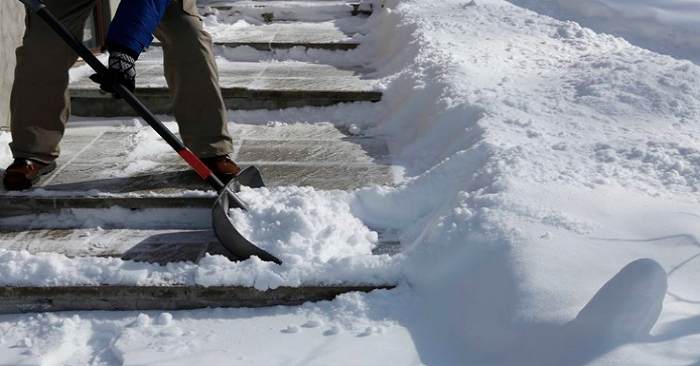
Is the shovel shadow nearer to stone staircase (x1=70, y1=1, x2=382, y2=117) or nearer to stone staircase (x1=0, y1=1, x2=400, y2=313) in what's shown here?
stone staircase (x1=0, y1=1, x2=400, y2=313)

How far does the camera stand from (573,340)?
203cm

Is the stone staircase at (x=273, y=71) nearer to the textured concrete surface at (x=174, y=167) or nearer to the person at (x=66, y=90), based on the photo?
the textured concrete surface at (x=174, y=167)

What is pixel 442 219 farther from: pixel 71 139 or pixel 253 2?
pixel 253 2

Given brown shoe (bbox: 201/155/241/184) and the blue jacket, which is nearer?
the blue jacket

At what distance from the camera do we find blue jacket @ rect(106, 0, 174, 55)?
2850mm

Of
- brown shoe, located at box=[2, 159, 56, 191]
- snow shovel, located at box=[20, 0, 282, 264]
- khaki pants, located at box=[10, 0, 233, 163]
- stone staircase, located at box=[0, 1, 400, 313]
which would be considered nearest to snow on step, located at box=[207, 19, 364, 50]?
stone staircase, located at box=[0, 1, 400, 313]

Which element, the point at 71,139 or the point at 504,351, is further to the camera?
the point at 71,139

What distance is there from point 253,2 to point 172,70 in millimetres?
3790

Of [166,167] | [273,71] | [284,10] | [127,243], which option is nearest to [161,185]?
[166,167]

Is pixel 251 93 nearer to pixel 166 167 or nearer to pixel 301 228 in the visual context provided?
pixel 166 167

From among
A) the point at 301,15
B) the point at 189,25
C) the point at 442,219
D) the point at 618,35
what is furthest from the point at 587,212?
the point at 301,15

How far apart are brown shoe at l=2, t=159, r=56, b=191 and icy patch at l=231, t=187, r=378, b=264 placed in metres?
0.89

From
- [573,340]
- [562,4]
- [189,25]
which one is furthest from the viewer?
[562,4]

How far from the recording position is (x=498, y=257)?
2393 millimetres
